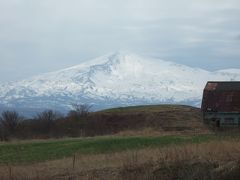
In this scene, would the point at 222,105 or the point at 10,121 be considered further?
the point at 10,121

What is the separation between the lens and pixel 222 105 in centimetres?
5481

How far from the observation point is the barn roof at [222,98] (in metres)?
54.7

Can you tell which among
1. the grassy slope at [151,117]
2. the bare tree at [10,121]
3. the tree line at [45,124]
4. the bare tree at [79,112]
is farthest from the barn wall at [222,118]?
the bare tree at [10,121]

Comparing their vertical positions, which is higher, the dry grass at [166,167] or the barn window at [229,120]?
the barn window at [229,120]

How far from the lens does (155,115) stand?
216 feet

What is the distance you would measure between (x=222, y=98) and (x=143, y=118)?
13.0m

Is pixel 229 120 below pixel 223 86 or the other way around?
below

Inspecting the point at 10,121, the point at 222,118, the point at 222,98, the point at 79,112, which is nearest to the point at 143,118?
the point at 79,112

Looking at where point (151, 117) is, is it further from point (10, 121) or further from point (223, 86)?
point (10, 121)

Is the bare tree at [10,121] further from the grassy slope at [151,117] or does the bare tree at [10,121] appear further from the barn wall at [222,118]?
the barn wall at [222,118]

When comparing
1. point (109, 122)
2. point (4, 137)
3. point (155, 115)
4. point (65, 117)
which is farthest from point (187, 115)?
point (4, 137)

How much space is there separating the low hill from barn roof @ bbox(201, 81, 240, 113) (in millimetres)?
2609

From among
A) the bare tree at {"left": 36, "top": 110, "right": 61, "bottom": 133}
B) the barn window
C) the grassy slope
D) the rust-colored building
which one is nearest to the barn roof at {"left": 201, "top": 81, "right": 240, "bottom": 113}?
the rust-colored building

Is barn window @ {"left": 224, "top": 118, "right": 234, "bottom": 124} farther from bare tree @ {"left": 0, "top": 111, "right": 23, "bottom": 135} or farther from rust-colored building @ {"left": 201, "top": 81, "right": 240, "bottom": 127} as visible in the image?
bare tree @ {"left": 0, "top": 111, "right": 23, "bottom": 135}
